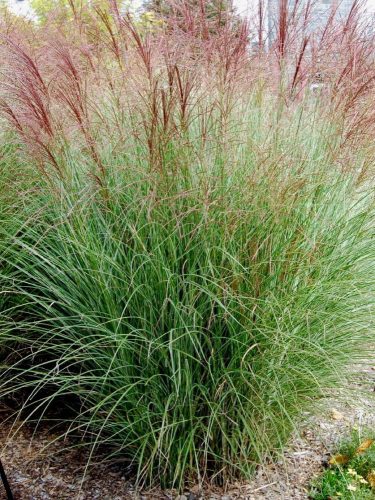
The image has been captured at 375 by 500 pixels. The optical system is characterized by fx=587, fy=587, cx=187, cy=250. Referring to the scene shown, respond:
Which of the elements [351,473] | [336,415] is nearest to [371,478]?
[351,473]

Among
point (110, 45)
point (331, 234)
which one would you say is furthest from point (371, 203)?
point (110, 45)

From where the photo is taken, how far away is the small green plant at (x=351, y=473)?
7.03 feet

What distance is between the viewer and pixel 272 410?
219 centimetres

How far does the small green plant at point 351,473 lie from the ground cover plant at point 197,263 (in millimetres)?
220

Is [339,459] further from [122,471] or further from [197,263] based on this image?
[197,263]

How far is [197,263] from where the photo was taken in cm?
220

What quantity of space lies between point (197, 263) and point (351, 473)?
98 cm

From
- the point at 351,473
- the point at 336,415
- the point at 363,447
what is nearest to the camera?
the point at 351,473

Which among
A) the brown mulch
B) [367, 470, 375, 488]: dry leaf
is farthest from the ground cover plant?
[367, 470, 375, 488]: dry leaf

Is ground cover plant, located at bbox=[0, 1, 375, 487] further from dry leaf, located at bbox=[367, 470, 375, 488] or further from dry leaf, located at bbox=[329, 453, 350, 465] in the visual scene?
dry leaf, located at bbox=[367, 470, 375, 488]

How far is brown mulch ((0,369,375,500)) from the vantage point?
217 cm

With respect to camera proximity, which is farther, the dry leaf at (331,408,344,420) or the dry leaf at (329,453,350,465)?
the dry leaf at (331,408,344,420)

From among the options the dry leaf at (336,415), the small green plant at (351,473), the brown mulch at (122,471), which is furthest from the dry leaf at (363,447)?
the dry leaf at (336,415)

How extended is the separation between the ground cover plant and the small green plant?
220 millimetres
